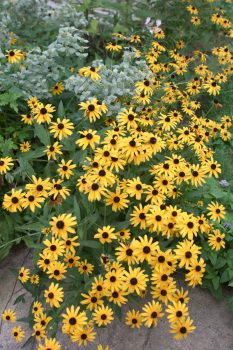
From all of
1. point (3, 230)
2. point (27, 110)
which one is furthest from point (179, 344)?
point (27, 110)

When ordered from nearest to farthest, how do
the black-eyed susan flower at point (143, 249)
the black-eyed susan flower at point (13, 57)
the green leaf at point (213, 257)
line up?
the black-eyed susan flower at point (143, 249)
the green leaf at point (213, 257)
the black-eyed susan flower at point (13, 57)

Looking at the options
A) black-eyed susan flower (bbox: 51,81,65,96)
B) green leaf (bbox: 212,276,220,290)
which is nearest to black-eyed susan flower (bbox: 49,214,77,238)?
green leaf (bbox: 212,276,220,290)

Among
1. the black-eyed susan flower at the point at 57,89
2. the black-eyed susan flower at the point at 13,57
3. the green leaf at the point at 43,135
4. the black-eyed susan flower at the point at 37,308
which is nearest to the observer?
the black-eyed susan flower at the point at 37,308

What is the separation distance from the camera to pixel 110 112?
2893 millimetres

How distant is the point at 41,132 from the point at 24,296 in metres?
0.97

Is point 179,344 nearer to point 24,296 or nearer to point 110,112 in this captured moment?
point 24,296

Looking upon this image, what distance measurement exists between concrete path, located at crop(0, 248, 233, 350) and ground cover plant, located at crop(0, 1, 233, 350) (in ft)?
0.22

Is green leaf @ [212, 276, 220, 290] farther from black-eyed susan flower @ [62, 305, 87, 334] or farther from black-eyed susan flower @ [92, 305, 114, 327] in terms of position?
black-eyed susan flower @ [62, 305, 87, 334]

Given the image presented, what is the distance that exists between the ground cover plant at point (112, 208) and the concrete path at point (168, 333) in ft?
0.22

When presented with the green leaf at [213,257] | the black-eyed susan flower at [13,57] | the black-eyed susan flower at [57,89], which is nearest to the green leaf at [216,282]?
the green leaf at [213,257]

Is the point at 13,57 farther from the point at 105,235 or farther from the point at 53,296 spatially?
the point at 53,296

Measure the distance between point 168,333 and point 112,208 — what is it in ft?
2.67

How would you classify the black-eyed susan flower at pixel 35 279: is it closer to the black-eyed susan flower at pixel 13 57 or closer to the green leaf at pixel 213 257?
the green leaf at pixel 213 257

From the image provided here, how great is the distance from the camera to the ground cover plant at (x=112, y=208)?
2.05 m
